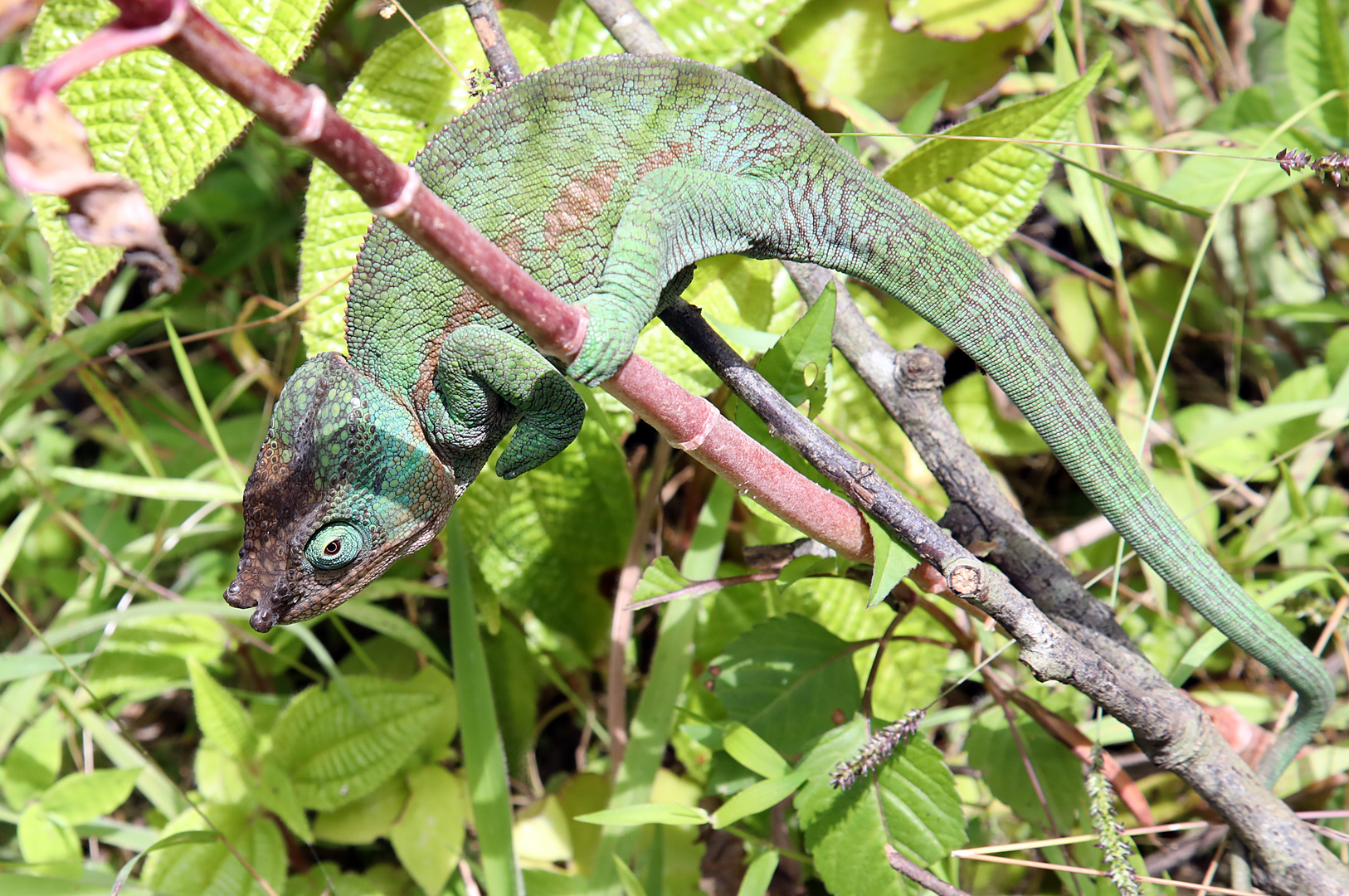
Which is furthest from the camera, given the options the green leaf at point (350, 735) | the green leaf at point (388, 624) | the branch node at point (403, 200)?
the green leaf at point (388, 624)

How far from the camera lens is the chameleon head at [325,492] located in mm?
1246

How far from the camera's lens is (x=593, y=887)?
1.72 m

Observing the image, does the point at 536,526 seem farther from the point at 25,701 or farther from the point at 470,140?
the point at 25,701

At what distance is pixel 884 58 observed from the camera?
2242mm

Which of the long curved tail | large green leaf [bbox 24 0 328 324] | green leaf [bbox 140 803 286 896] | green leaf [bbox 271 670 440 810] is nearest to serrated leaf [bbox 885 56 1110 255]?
the long curved tail

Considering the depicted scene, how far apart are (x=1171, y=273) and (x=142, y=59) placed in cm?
258

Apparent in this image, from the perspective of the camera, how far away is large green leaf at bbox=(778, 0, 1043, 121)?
223 centimetres

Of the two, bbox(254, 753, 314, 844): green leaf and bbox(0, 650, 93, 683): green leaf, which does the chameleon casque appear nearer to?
bbox(254, 753, 314, 844): green leaf

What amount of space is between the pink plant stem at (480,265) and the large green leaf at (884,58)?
53.4 inches

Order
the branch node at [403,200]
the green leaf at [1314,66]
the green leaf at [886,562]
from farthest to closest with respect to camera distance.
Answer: the green leaf at [1314,66]
the green leaf at [886,562]
the branch node at [403,200]

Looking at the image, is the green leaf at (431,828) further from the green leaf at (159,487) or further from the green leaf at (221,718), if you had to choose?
the green leaf at (159,487)

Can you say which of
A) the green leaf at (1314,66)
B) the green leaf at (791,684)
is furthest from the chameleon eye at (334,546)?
the green leaf at (1314,66)

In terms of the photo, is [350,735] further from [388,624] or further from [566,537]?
[566,537]

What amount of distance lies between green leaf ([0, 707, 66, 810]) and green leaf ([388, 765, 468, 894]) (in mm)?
775
